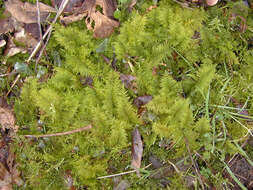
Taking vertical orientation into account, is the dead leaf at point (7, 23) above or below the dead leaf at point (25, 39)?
above

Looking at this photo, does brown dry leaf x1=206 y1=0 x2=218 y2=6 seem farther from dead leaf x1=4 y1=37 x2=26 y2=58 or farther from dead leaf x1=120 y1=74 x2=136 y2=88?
dead leaf x1=4 y1=37 x2=26 y2=58

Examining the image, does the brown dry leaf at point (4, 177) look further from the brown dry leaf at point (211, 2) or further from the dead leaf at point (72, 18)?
the brown dry leaf at point (211, 2)

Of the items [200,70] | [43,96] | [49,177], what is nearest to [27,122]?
[43,96]

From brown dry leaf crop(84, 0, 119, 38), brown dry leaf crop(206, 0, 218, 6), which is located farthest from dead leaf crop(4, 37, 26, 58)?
brown dry leaf crop(206, 0, 218, 6)

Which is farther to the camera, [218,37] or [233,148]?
[218,37]

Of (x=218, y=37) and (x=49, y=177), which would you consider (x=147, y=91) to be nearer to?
(x=218, y=37)

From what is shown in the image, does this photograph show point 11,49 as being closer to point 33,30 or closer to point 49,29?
point 33,30

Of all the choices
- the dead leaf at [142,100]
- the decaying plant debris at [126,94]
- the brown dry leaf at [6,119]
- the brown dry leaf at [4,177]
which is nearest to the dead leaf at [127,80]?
the decaying plant debris at [126,94]
